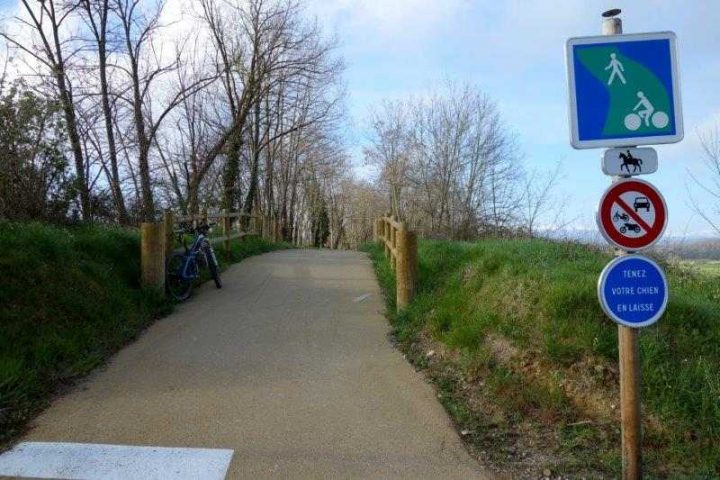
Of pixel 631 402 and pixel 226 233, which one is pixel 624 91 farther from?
pixel 226 233

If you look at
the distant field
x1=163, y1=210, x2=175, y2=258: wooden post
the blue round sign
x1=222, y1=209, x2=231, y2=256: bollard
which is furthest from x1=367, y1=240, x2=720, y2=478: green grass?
x1=222, y1=209, x2=231, y2=256: bollard

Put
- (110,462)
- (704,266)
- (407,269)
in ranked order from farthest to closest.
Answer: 1. (704,266)
2. (407,269)
3. (110,462)

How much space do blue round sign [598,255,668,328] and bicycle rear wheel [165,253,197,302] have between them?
256 inches

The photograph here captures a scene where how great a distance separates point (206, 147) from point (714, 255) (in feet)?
69.4

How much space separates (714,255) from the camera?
8516 mm

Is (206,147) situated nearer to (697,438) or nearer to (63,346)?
(63,346)

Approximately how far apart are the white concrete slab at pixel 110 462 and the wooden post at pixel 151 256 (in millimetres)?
4110

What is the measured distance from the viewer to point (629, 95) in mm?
3285

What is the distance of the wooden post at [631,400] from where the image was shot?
3268 millimetres

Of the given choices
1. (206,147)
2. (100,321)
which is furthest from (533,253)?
(206,147)

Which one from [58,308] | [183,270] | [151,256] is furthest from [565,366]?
[183,270]

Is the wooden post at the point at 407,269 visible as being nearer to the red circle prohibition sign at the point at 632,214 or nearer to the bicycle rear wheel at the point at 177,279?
the bicycle rear wheel at the point at 177,279

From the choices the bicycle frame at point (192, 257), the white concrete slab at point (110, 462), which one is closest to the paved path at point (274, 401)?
the white concrete slab at point (110, 462)

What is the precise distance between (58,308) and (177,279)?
2.65 metres
